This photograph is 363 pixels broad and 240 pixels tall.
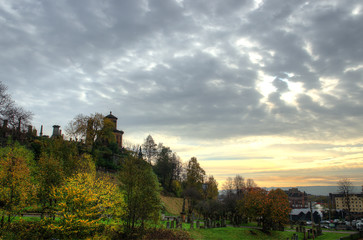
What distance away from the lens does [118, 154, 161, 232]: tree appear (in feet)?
84.9

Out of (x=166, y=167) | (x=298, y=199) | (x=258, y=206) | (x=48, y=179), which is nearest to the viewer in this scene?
(x=48, y=179)

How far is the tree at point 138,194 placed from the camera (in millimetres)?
25891

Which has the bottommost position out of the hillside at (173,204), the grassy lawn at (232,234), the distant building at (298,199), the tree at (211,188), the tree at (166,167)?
the distant building at (298,199)

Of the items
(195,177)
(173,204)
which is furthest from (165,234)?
(195,177)

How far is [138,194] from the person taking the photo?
2619cm

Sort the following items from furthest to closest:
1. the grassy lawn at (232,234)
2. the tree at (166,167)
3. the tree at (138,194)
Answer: the tree at (166,167) → the grassy lawn at (232,234) → the tree at (138,194)

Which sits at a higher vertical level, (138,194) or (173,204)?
(138,194)

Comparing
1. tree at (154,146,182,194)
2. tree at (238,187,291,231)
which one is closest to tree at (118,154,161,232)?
tree at (238,187,291,231)

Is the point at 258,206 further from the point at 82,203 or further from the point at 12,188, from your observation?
the point at 12,188

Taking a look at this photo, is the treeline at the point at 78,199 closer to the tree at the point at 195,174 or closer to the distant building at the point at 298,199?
the tree at the point at 195,174

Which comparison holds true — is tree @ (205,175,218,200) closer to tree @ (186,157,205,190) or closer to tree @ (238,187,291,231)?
tree @ (186,157,205,190)

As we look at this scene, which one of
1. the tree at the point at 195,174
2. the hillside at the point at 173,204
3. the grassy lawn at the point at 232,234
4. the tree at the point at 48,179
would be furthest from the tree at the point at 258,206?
the tree at the point at 48,179

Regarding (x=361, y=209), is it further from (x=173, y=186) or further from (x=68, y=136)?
(x=68, y=136)

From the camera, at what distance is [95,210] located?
21250 millimetres
